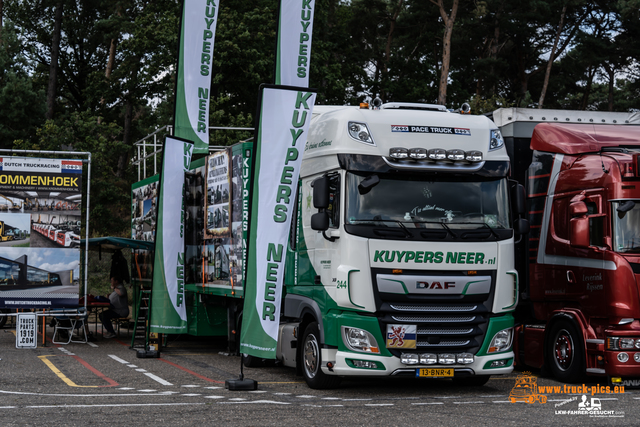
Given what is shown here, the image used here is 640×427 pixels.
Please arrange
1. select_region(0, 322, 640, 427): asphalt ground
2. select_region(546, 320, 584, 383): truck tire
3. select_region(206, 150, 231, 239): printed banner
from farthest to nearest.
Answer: select_region(206, 150, 231, 239): printed banner
select_region(546, 320, 584, 383): truck tire
select_region(0, 322, 640, 427): asphalt ground

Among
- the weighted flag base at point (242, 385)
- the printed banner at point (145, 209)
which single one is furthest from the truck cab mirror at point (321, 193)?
the printed banner at point (145, 209)

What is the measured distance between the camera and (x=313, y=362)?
33.9ft

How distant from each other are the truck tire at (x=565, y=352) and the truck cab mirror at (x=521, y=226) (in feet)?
5.75

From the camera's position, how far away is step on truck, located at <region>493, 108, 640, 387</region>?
1042cm

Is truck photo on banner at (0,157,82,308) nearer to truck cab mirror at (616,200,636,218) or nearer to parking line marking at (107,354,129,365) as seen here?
parking line marking at (107,354,129,365)

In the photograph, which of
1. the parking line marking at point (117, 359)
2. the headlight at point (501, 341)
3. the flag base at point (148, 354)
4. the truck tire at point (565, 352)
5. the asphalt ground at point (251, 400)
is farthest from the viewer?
the flag base at point (148, 354)

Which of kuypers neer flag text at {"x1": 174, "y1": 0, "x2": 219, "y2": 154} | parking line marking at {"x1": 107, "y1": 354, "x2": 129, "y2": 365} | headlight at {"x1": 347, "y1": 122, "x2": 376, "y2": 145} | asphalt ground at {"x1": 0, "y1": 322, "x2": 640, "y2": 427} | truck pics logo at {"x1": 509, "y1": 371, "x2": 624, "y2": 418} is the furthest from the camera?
kuypers neer flag text at {"x1": 174, "y1": 0, "x2": 219, "y2": 154}

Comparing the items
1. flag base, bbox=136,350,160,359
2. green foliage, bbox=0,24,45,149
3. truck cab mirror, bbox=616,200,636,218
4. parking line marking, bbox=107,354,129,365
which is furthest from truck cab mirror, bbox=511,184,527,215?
green foliage, bbox=0,24,45,149

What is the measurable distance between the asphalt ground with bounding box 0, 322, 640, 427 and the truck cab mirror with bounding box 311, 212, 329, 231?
2033 mm

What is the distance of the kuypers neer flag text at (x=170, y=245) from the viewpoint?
13.7 meters

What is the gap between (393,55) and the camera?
42188 millimetres

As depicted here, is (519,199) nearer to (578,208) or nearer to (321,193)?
(578,208)

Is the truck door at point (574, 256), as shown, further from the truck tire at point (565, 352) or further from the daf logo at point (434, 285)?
the daf logo at point (434, 285)

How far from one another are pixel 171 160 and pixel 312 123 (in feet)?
12.2
